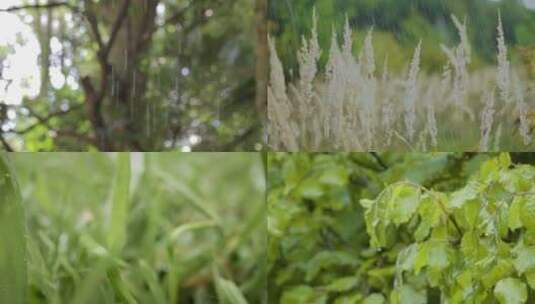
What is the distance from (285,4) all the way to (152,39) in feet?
0.96

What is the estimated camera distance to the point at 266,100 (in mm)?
1541

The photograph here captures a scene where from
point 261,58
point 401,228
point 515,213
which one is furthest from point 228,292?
point 515,213

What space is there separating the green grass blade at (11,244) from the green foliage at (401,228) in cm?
51

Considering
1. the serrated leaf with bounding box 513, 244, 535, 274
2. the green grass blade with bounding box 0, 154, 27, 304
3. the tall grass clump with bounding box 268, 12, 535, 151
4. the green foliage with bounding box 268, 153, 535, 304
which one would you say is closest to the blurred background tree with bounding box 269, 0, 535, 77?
the tall grass clump with bounding box 268, 12, 535, 151

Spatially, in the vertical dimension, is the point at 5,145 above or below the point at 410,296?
above

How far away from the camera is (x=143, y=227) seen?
5.51 ft

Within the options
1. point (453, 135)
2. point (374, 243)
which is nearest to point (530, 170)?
point (453, 135)

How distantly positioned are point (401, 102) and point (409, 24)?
162mm

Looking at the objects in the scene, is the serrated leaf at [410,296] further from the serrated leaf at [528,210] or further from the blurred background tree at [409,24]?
the blurred background tree at [409,24]

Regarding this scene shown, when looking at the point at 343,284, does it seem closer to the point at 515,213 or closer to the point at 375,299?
the point at 375,299

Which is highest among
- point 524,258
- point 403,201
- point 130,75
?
point 130,75


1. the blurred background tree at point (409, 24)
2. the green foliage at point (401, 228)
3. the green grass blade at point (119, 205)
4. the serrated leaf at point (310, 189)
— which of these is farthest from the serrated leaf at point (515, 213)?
the green grass blade at point (119, 205)

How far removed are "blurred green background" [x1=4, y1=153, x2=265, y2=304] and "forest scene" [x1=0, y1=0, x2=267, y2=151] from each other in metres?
0.10

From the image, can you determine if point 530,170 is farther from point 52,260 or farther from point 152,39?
point 52,260
